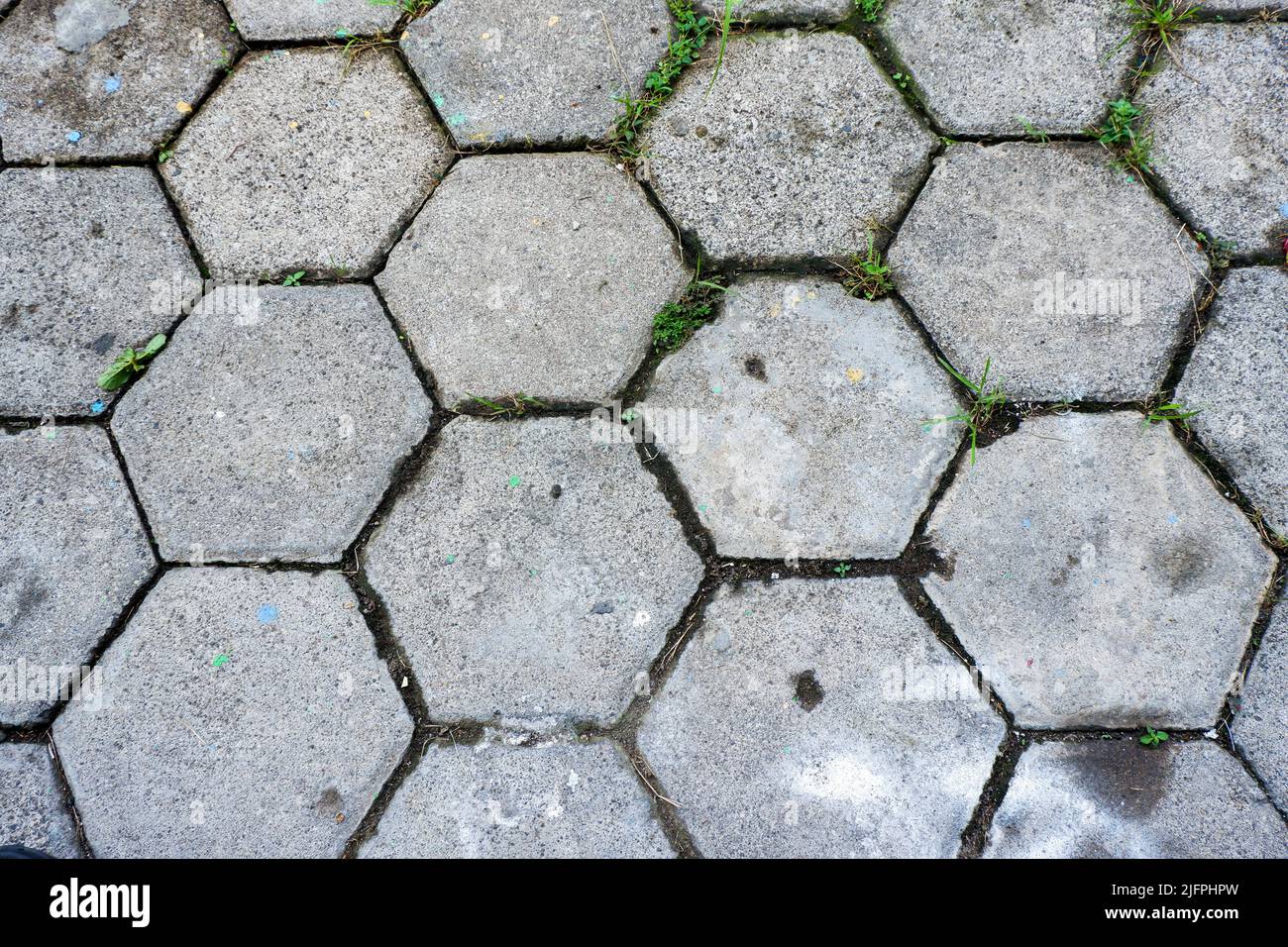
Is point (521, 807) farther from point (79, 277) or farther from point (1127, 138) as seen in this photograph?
point (1127, 138)

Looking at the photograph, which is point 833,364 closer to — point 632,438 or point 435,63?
point 632,438

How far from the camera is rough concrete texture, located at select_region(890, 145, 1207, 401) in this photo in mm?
1698

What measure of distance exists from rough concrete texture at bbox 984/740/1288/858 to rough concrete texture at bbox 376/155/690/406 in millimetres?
1159

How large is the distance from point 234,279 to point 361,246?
29cm

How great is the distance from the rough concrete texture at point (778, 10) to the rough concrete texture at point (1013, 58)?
0.14 metres

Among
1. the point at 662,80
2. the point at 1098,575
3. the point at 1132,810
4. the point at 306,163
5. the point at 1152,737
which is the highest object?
the point at 662,80

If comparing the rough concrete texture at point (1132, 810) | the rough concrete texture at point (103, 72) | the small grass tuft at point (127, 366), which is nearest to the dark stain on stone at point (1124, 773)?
the rough concrete texture at point (1132, 810)

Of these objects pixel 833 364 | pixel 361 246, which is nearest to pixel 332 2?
pixel 361 246

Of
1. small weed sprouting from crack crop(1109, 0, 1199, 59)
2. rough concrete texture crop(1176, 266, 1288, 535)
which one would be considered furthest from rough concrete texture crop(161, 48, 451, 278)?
rough concrete texture crop(1176, 266, 1288, 535)

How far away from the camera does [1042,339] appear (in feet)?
5.60

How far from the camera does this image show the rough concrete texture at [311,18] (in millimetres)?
1843

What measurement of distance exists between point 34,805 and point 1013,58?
2.60 meters

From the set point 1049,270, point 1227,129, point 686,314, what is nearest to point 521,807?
point 686,314

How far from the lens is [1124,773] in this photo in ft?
5.17
